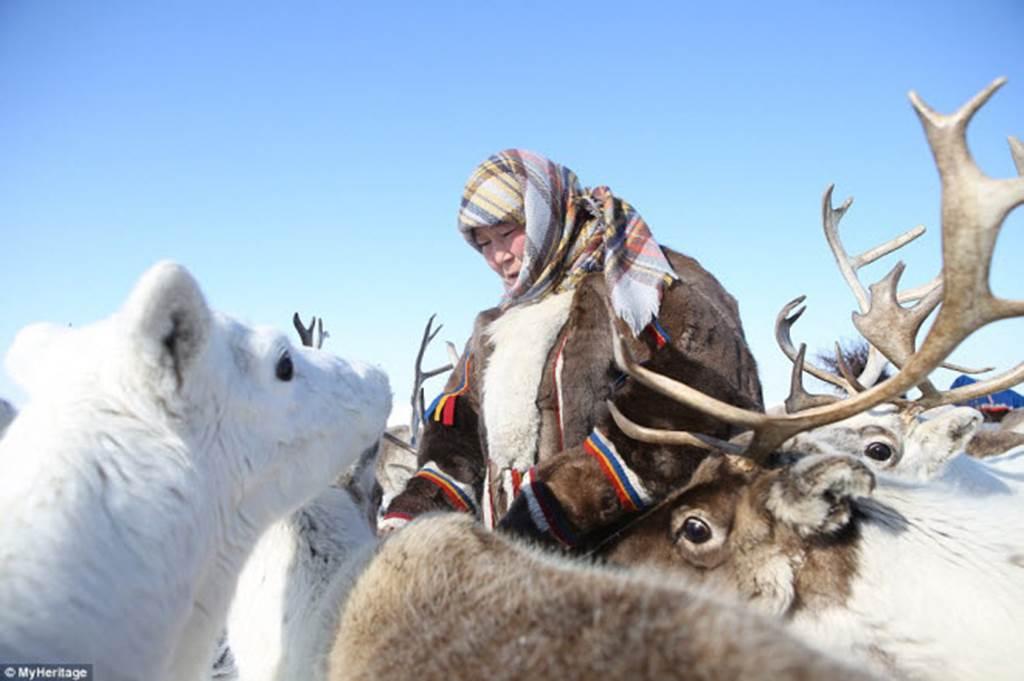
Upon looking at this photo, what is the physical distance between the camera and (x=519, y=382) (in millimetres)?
3436

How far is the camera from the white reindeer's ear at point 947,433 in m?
5.38

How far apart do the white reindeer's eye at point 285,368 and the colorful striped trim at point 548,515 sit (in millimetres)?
1051

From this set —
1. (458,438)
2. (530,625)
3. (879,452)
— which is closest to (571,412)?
(458,438)

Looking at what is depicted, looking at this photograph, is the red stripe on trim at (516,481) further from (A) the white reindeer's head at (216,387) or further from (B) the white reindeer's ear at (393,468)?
(B) the white reindeer's ear at (393,468)

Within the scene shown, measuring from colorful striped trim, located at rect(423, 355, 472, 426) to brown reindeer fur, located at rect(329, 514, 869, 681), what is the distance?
1741 mm

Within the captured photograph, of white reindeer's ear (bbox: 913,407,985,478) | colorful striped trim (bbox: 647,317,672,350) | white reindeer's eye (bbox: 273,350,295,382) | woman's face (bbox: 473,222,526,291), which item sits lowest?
white reindeer's ear (bbox: 913,407,985,478)

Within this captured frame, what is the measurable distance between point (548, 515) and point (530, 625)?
1.34m

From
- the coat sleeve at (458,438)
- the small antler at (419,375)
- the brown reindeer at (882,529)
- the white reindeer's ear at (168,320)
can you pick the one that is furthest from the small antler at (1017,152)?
the small antler at (419,375)

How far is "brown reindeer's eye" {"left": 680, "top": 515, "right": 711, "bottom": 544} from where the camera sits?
2701 mm

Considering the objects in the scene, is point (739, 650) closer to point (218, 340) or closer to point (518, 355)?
point (218, 340)

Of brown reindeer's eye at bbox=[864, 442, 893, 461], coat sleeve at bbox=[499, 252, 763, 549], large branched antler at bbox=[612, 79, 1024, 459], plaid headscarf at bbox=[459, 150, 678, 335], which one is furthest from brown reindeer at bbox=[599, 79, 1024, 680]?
brown reindeer's eye at bbox=[864, 442, 893, 461]

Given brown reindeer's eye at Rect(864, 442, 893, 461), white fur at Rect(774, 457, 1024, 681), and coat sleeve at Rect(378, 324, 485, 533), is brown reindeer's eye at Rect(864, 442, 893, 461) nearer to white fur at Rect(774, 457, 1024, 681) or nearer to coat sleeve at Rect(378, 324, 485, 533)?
white fur at Rect(774, 457, 1024, 681)

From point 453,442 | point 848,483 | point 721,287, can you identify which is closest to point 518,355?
point 453,442

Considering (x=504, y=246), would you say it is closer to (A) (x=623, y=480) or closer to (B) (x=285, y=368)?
(A) (x=623, y=480)
